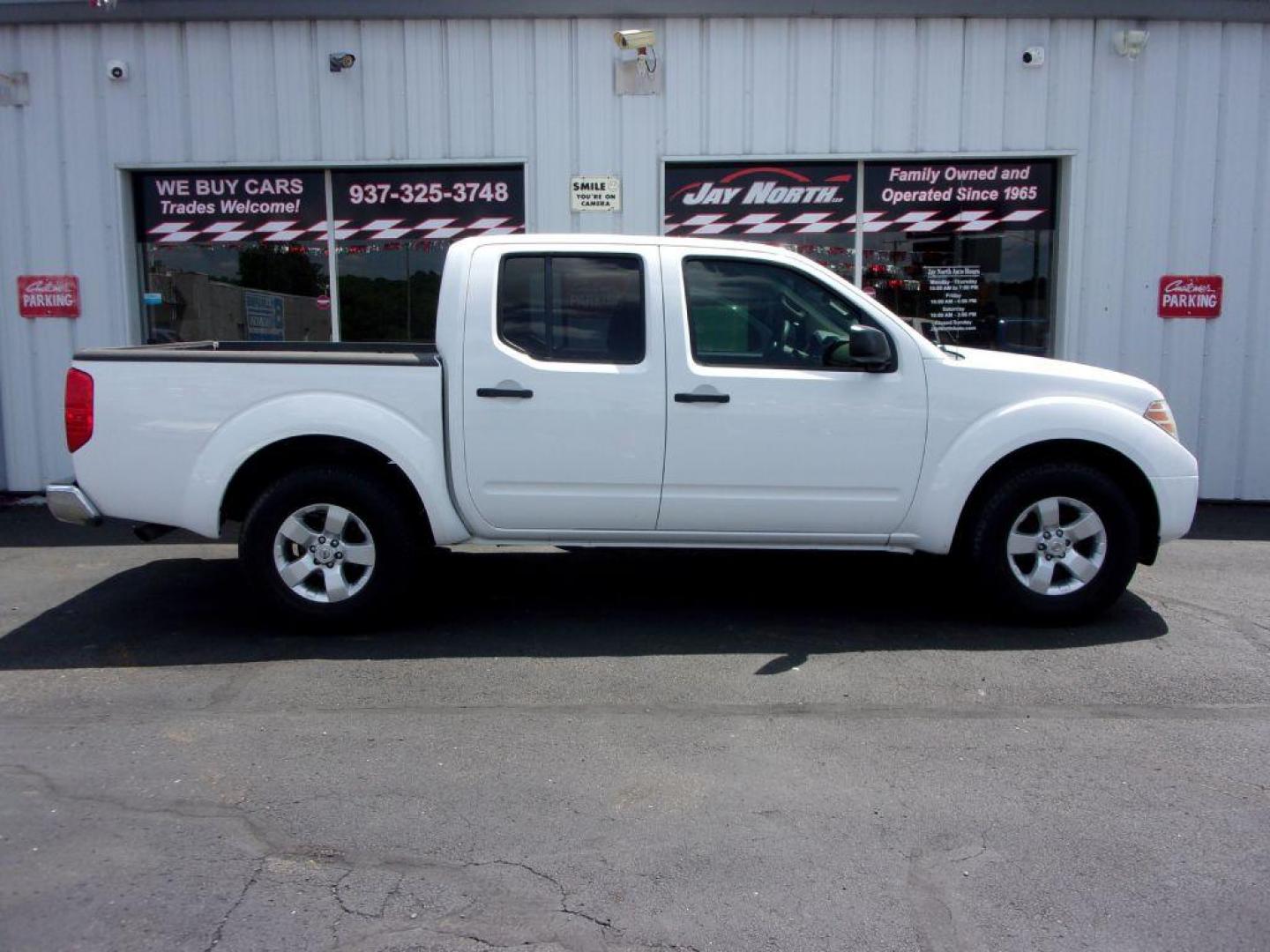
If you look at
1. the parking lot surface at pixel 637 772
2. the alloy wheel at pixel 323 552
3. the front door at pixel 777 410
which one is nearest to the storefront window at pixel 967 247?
the parking lot surface at pixel 637 772

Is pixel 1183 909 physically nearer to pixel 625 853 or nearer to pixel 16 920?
pixel 625 853

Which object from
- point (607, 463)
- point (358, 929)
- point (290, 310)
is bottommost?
point (358, 929)

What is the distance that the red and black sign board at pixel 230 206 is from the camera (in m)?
9.59

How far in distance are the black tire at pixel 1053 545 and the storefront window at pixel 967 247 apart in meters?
4.09

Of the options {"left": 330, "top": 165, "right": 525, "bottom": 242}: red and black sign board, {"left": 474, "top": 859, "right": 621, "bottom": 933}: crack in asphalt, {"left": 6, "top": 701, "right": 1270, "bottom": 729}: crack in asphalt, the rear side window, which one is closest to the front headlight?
{"left": 6, "top": 701, "right": 1270, "bottom": 729}: crack in asphalt

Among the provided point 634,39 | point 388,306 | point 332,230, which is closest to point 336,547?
point 388,306

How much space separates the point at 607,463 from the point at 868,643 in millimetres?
1646

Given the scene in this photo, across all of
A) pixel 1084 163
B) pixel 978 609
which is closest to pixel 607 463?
pixel 978 609

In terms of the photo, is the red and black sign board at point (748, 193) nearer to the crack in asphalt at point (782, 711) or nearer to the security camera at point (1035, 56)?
the security camera at point (1035, 56)

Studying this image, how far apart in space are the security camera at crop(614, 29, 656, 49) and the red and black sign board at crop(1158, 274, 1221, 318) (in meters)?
4.82

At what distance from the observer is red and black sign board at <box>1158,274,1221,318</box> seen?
363 inches

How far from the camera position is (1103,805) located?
380 centimetres

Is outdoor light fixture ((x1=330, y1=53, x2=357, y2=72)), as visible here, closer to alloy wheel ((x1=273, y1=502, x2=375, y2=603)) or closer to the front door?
the front door

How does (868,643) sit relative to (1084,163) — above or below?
below
